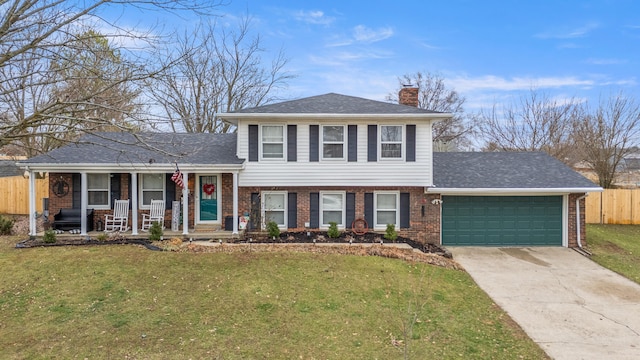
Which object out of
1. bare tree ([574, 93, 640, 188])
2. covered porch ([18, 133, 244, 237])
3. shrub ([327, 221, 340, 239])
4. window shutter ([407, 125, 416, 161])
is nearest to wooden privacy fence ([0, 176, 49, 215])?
covered porch ([18, 133, 244, 237])

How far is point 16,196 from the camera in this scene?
54.9ft

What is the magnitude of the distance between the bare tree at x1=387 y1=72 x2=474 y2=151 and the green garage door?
16.4m

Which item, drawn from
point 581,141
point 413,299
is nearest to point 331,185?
point 413,299

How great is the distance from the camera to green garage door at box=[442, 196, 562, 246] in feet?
41.3

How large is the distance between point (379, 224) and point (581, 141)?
19157mm

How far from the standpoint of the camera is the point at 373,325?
6133 millimetres

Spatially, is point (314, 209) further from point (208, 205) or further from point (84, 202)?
point (84, 202)

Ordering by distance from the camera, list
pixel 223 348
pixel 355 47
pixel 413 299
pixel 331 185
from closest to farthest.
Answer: pixel 223 348 → pixel 413 299 → pixel 331 185 → pixel 355 47

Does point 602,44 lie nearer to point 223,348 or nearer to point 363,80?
point 363,80

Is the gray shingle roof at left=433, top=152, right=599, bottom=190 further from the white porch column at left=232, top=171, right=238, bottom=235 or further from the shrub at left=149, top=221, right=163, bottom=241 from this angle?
the shrub at left=149, top=221, right=163, bottom=241

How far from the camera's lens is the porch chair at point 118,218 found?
12047mm

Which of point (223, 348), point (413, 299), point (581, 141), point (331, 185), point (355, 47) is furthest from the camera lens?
point (581, 141)

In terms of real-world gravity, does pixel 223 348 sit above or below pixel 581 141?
below

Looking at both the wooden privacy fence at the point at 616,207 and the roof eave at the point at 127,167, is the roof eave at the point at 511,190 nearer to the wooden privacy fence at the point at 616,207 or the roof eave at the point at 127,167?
the wooden privacy fence at the point at 616,207
